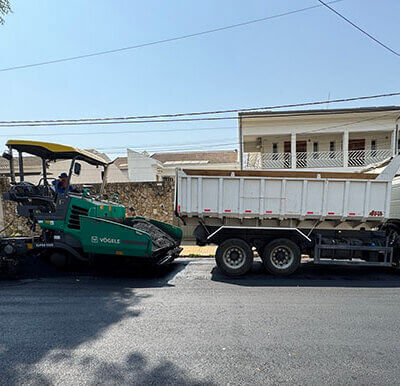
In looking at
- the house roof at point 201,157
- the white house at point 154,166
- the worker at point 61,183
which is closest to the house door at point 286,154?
the white house at point 154,166

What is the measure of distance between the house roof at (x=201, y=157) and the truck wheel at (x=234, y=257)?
2491cm

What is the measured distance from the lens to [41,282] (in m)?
5.86

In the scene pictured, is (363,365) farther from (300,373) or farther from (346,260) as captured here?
(346,260)

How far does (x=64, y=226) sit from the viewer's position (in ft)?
19.0

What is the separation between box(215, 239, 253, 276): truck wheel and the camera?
6203 millimetres

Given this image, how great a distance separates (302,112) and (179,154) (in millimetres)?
23165

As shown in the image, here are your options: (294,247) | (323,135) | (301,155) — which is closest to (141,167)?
(301,155)

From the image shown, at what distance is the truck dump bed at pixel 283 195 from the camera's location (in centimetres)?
610

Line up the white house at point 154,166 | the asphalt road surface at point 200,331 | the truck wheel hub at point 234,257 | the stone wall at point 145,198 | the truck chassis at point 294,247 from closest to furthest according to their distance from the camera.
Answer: the asphalt road surface at point 200,331 → the truck chassis at point 294,247 → the truck wheel hub at point 234,257 → the stone wall at point 145,198 → the white house at point 154,166

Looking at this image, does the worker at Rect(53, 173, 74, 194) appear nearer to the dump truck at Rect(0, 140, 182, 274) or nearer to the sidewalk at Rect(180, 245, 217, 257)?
the dump truck at Rect(0, 140, 182, 274)

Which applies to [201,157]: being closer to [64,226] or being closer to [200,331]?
[64,226]

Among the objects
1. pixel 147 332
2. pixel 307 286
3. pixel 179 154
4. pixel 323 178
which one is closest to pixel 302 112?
pixel 323 178

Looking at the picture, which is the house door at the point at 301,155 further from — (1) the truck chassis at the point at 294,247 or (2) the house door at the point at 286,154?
(1) the truck chassis at the point at 294,247

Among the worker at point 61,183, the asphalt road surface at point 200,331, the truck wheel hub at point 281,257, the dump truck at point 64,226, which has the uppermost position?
the worker at point 61,183
